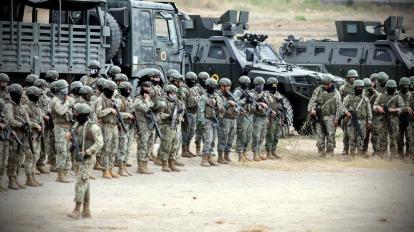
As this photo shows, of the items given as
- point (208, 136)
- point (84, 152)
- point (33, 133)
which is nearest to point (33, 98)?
point (33, 133)

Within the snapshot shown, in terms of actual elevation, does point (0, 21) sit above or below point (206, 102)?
above

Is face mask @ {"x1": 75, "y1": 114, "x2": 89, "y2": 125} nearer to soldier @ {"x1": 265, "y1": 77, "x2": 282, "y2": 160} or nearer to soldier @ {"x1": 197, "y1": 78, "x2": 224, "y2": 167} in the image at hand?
soldier @ {"x1": 197, "y1": 78, "x2": 224, "y2": 167}

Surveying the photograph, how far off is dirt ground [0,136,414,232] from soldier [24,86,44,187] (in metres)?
0.26

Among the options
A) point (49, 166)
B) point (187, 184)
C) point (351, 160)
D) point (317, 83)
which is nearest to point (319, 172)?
point (351, 160)

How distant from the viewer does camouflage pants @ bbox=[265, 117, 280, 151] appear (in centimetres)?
1948

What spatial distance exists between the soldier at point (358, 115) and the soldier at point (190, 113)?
2.80 meters

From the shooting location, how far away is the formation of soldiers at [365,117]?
63.8ft

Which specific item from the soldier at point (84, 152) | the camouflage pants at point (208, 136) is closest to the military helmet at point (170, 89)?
the camouflage pants at point (208, 136)

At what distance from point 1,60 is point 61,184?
455 centimetres

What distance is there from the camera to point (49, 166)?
1705 cm

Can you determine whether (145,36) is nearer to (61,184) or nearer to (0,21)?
(0,21)

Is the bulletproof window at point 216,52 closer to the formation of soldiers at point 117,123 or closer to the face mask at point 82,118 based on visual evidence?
the formation of soldiers at point 117,123

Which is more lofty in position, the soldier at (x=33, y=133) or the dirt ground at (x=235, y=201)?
the soldier at (x=33, y=133)

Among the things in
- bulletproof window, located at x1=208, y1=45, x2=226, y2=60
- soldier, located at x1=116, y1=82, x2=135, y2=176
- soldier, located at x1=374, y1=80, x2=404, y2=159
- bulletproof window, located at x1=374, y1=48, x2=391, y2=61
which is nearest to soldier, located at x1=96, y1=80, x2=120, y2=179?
soldier, located at x1=116, y1=82, x2=135, y2=176
